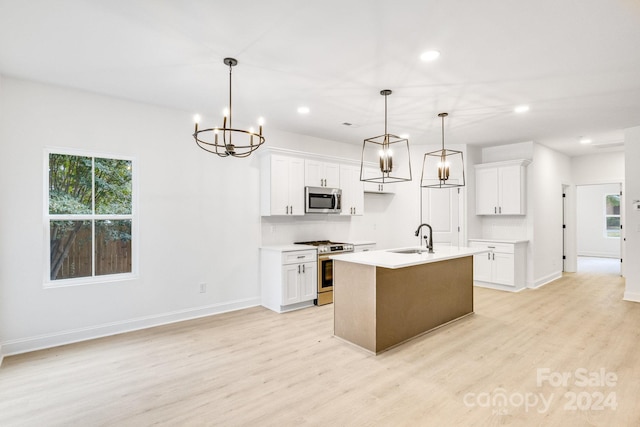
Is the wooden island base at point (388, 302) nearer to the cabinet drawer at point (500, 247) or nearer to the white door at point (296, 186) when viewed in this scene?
the white door at point (296, 186)

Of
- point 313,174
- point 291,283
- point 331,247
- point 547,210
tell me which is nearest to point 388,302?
point 291,283

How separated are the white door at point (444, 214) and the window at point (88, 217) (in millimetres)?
5213

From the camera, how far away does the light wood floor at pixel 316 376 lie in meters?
2.31

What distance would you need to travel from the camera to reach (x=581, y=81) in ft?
11.5

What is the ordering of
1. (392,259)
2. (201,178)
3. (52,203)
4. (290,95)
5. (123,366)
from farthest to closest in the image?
(201,178), (290,95), (52,203), (392,259), (123,366)

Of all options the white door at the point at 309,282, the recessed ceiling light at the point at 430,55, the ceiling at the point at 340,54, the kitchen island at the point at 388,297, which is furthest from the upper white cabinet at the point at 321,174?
the recessed ceiling light at the point at 430,55

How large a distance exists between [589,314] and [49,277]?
681 centimetres

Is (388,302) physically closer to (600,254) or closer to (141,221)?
(141,221)

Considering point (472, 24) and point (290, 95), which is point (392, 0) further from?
point (290, 95)

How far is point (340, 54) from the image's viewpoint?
2.92 metres

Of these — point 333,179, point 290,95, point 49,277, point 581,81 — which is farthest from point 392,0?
point 49,277

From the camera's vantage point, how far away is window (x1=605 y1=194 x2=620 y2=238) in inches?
396

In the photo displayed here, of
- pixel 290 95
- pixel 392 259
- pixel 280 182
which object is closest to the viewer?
pixel 392 259

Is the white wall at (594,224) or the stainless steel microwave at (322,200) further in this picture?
the white wall at (594,224)
